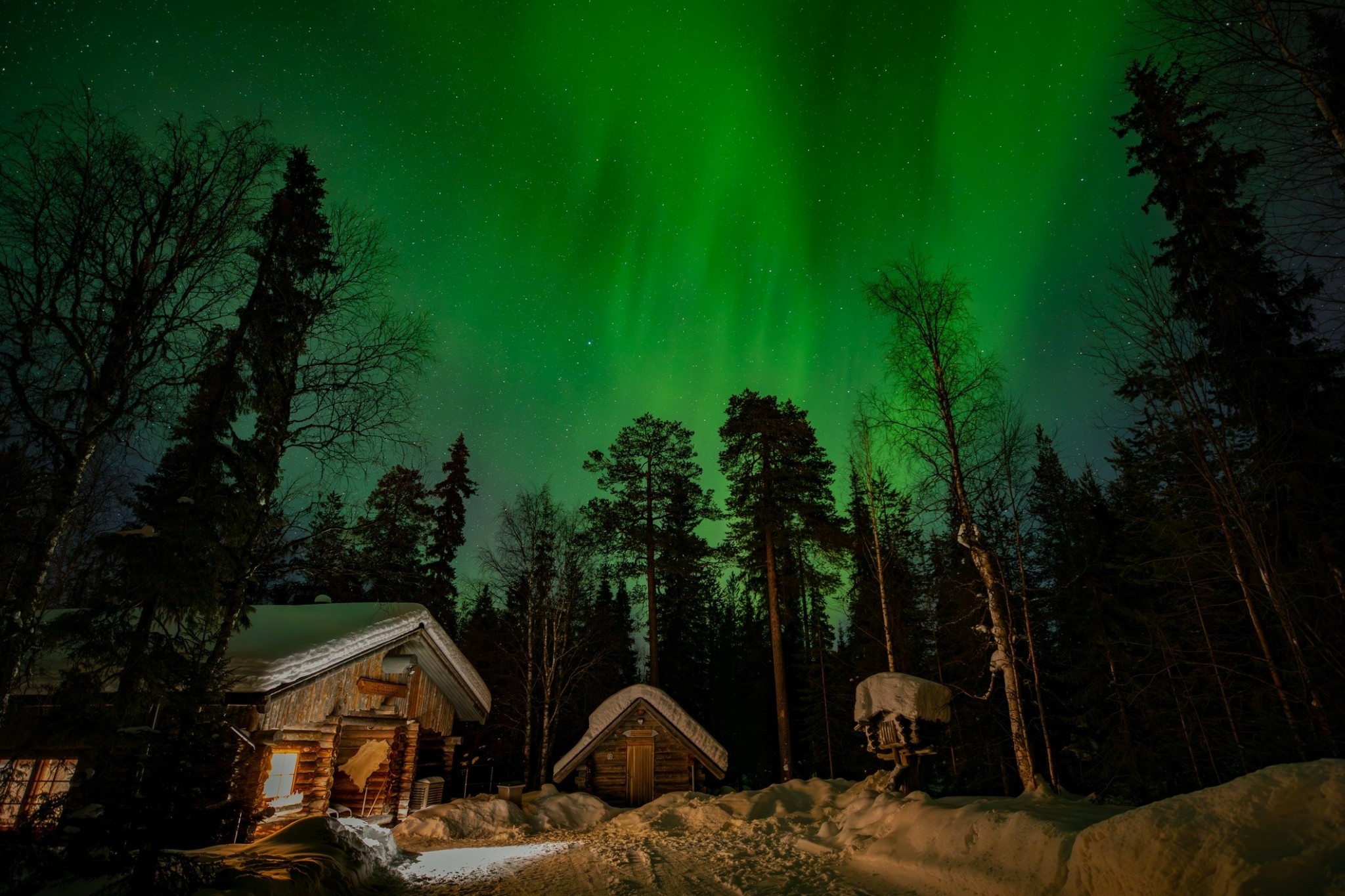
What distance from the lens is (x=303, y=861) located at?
22.2 feet

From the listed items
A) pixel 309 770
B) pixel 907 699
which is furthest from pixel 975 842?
pixel 309 770

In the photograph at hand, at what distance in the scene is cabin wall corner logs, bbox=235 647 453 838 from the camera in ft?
36.2

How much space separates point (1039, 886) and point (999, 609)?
5.71m

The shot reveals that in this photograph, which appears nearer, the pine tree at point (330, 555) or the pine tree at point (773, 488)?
the pine tree at point (330, 555)

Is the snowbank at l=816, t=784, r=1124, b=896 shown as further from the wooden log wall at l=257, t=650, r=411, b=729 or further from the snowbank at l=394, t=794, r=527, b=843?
the wooden log wall at l=257, t=650, r=411, b=729

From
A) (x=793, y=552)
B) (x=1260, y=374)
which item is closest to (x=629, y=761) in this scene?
(x=793, y=552)

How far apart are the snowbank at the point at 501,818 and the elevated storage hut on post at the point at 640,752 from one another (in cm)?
221

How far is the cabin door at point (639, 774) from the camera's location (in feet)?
60.4

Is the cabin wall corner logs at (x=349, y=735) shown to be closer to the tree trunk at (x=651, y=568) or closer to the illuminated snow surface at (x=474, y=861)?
the illuminated snow surface at (x=474, y=861)

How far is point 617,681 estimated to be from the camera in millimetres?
31891

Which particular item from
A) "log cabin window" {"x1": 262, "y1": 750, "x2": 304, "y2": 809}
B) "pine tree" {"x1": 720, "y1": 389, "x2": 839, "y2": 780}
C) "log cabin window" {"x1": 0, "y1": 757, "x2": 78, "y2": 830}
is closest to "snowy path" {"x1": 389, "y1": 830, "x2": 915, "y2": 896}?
"log cabin window" {"x1": 262, "y1": 750, "x2": 304, "y2": 809}

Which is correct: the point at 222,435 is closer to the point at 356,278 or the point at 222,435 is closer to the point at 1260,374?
the point at 356,278

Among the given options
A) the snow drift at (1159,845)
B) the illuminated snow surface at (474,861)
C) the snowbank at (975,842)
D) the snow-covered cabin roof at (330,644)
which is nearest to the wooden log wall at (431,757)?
the snow-covered cabin roof at (330,644)

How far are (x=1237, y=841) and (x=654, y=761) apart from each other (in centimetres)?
1755
